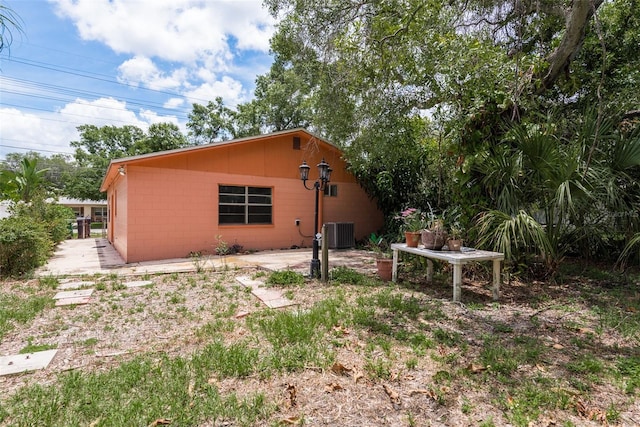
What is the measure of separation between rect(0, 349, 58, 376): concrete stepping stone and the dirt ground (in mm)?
82

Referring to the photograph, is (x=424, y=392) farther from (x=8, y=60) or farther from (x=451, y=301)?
(x=8, y=60)

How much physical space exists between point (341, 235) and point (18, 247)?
7.91 meters

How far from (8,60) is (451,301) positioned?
4.98 meters

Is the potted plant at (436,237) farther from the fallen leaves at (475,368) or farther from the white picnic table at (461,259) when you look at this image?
the fallen leaves at (475,368)

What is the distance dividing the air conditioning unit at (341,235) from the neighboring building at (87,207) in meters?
26.9

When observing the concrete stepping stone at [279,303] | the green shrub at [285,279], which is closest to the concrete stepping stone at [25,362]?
the concrete stepping stone at [279,303]

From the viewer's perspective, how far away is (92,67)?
21484 mm

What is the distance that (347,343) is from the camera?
10.0 feet

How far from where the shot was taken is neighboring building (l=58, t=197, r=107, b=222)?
29.5 m

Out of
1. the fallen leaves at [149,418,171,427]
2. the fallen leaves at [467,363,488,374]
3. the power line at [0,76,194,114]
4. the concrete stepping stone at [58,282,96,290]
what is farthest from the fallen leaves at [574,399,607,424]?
the power line at [0,76,194,114]

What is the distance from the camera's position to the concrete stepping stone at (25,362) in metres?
2.59

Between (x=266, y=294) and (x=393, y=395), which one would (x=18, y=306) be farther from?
(x=393, y=395)

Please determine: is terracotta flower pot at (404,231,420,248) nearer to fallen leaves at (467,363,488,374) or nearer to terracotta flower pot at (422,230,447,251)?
terracotta flower pot at (422,230,447,251)

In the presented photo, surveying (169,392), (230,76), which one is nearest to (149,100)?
(230,76)
